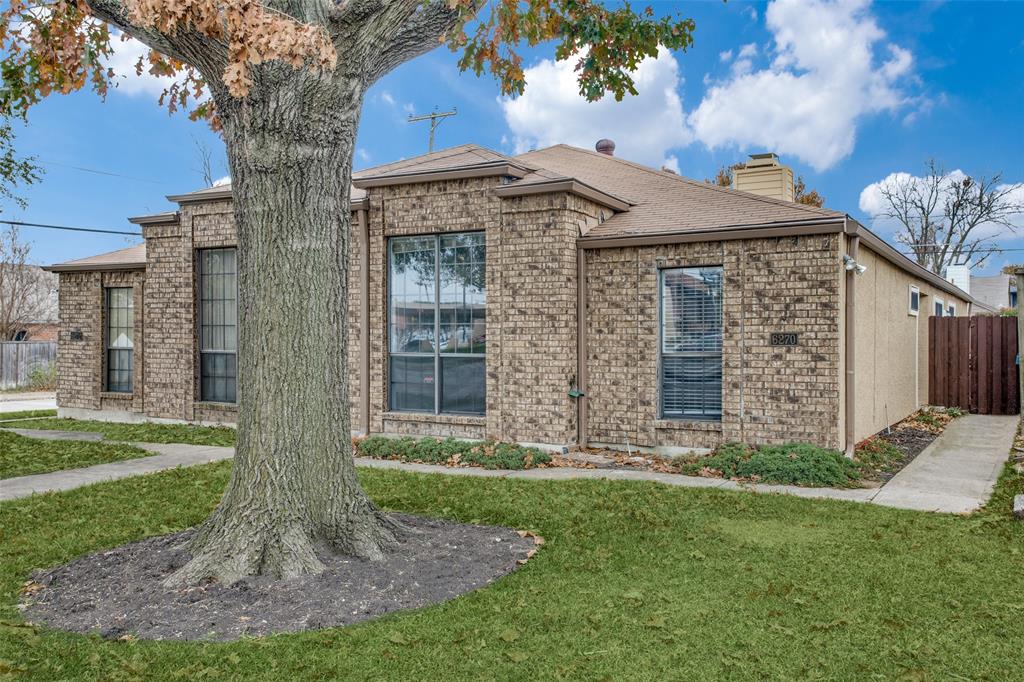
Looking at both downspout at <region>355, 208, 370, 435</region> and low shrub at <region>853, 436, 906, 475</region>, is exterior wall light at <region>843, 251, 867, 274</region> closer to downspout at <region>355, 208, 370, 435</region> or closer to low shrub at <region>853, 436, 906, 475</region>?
low shrub at <region>853, 436, 906, 475</region>

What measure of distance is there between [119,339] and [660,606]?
46.3 ft

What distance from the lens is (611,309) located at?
10609mm

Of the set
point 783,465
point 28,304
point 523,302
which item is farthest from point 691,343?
point 28,304

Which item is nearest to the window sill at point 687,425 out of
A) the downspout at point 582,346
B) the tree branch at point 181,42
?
the downspout at point 582,346

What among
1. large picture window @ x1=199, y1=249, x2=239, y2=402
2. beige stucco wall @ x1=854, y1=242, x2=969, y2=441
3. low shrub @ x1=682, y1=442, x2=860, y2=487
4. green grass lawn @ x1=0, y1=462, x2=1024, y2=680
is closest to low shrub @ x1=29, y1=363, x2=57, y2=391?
large picture window @ x1=199, y1=249, x2=239, y2=402

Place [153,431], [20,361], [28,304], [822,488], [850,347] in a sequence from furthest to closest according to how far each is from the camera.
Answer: [28,304] < [20,361] < [153,431] < [850,347] < [822,488]

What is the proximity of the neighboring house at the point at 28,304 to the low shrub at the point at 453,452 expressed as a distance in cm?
2277

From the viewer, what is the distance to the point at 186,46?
5527mm

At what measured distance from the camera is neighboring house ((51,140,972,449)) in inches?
377

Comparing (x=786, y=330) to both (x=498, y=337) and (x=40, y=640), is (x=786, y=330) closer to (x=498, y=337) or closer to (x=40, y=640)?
(x=498, y=337)

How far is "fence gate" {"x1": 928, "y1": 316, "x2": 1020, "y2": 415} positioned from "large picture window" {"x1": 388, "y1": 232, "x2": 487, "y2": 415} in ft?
36.0

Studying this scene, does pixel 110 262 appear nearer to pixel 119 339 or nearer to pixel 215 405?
pixel 119 339

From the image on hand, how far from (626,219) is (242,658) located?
8.56 meters

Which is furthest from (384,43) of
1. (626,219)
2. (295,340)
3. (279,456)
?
(626,219)
